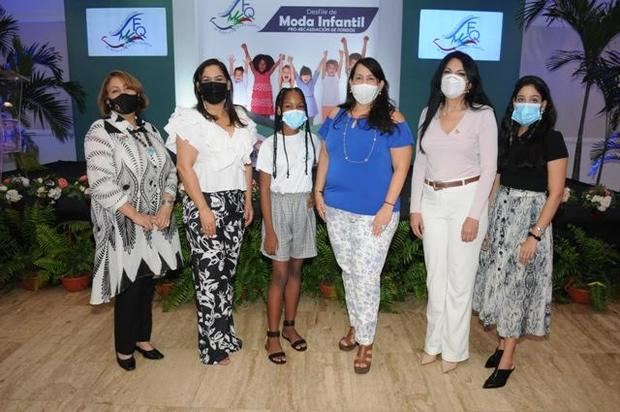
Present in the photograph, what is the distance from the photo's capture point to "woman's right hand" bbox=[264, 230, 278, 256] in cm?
286

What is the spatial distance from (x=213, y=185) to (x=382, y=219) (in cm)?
92

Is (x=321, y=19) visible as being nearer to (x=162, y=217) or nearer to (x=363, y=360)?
(x=162, y=217)

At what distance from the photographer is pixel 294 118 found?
109 inches

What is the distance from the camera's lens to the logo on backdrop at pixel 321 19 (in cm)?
764

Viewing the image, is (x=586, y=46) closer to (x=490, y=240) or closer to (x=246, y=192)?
(x=490, y=240)

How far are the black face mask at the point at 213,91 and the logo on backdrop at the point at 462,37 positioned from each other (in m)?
5.68

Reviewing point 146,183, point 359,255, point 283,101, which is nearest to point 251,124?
point 283,101

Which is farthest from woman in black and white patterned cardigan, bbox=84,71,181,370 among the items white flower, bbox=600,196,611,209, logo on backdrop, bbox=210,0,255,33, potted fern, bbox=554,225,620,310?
logo on backdrop, bbox=210,0,255,33

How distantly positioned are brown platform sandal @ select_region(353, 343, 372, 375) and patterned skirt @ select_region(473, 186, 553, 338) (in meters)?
0.72

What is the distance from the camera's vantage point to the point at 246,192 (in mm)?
2963

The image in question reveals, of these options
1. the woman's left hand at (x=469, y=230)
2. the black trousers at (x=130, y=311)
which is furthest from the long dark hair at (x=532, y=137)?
the black trousers at (x=130, y=311)

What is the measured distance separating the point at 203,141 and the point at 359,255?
1032mm

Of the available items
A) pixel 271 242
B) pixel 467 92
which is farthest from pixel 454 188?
pixel 271 242

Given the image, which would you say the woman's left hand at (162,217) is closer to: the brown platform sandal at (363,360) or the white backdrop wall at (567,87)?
the brown platform sandal at (363,360)
